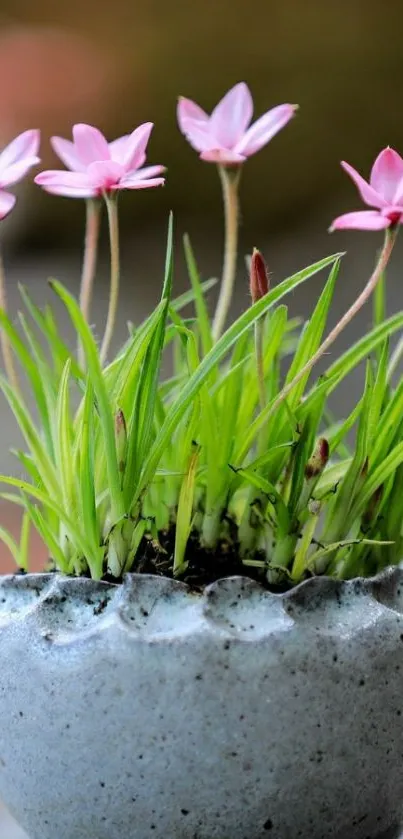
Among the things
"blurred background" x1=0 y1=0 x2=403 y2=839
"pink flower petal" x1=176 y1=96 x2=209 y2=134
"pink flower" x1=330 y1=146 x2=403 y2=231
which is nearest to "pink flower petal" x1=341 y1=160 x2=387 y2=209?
"pink flower" x1=330 y1=146 x2=403 y2=231

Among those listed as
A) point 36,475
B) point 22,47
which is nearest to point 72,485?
point 36,475

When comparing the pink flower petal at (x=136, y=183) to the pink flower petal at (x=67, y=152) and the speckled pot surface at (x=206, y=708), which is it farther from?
the speckled pot surface at (x=206, y=708)

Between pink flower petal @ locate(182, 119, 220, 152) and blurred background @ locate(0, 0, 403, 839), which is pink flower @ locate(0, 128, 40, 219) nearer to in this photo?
pink flower petal @ locate(182, 119, 220, 152)

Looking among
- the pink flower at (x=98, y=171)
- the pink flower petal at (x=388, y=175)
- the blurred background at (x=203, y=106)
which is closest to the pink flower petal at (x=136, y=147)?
the pink flower at (x=98, y=171)

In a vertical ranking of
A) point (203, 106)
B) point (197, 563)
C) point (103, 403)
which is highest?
point (103, 403)

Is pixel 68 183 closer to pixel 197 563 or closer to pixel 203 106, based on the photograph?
pixel 197 563

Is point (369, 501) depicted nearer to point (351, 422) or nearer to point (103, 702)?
point (351, 422)

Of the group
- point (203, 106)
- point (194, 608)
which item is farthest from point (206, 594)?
point (203, 106)
